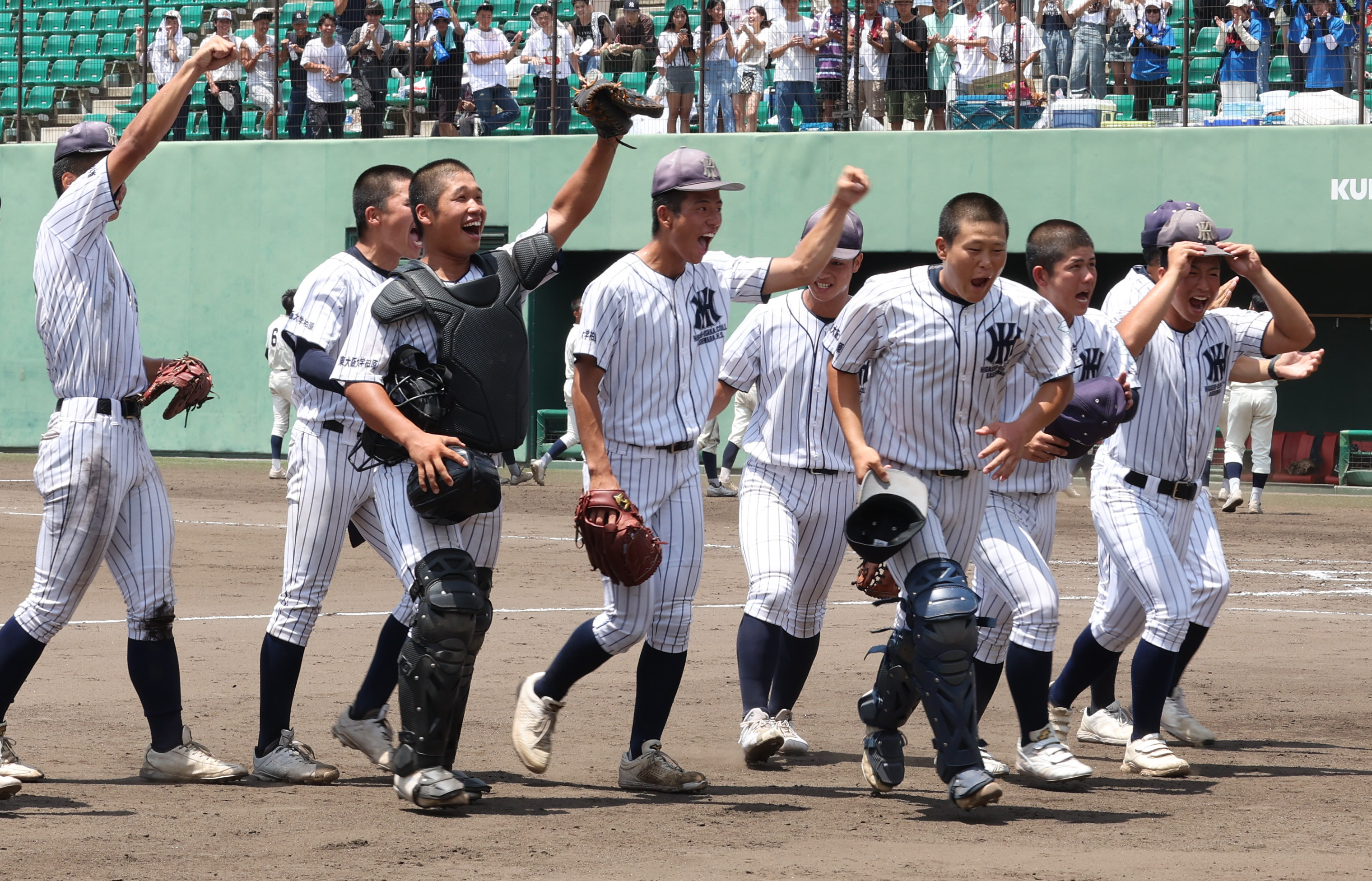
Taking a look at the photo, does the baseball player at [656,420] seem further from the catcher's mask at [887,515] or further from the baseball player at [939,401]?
the catcher's mask at [887,515]

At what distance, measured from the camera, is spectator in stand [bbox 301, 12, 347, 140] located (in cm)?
2347

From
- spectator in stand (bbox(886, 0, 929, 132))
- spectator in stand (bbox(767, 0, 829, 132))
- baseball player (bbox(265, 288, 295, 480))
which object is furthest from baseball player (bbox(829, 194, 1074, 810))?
spectator in stand (bbox(767, 0, 829, 132))

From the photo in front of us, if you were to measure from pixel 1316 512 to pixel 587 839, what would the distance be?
14706mm

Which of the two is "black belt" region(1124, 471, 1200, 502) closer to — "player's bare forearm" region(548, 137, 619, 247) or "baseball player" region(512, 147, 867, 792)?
"baseball player" region(512, 147, 867, 792)

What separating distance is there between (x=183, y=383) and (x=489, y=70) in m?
17.4

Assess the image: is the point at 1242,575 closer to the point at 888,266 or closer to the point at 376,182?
the point at 376,182

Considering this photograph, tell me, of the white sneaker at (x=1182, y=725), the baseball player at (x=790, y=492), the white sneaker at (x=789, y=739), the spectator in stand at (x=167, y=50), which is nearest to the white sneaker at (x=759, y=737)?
the baseball player at (x=790, y=492)

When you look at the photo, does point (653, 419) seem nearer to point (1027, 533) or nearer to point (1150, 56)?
point (1027, 533)

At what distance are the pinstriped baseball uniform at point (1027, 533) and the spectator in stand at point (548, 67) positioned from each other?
16.3 m

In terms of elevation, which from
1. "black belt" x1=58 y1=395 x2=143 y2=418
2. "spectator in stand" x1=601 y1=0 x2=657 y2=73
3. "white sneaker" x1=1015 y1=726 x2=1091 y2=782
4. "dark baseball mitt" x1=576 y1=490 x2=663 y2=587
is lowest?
"white sneaker" x1=1015 y1=726 x2=1091 y2=782

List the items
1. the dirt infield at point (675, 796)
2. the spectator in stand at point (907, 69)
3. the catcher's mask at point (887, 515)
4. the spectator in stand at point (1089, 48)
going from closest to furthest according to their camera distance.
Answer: the dirt infield at point (675, 796)
the catcher's mask at point (887, 515)
the spectator in stand at point (1089, 48)
the spectator in stand at point (907, 69)

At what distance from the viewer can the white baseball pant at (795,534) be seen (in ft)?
22.6

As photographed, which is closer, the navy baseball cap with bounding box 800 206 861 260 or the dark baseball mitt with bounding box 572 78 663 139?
the dark baseball mitt with bounding box 572 78 663 139

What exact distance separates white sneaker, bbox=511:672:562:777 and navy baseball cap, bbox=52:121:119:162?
8.10 feet
